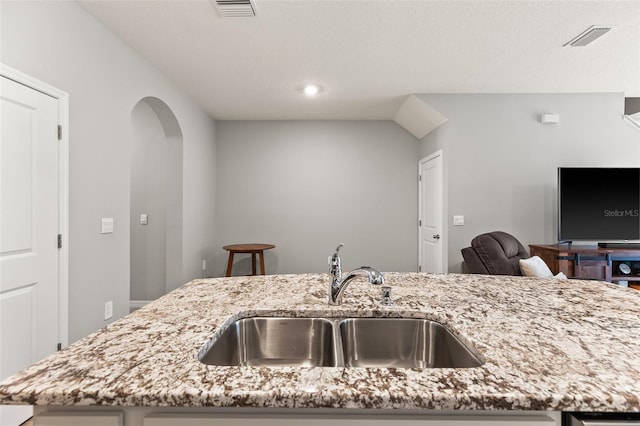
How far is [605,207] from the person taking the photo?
12.5 ft

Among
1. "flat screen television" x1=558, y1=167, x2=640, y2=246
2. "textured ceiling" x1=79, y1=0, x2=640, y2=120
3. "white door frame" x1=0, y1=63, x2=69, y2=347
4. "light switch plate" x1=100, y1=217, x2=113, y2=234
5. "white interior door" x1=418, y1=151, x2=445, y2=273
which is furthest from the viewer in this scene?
"white interior door" x1=418, y1=151, x2=445, y2=273

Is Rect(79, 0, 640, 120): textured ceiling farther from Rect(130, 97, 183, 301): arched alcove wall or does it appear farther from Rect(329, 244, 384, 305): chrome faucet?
Rect(329, 244, 384, 305): chrome faucet

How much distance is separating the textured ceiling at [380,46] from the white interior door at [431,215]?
3.54 ft

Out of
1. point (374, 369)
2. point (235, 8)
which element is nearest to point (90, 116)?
point (235, 8)

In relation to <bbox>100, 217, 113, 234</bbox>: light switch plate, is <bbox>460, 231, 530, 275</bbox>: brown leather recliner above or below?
below

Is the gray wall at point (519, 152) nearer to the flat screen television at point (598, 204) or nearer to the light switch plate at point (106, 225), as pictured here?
the flat screen television at point (598, 204)

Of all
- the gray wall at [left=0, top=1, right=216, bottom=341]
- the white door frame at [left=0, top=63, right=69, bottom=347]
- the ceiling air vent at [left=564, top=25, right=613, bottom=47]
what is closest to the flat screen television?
the ceiling air vent at [left=564, top=25, right=613, bottom=47]

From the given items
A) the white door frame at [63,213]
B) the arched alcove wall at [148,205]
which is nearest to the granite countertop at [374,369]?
the white door frame at [63,213]

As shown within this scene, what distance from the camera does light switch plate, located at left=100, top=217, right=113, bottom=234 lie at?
2.58 m

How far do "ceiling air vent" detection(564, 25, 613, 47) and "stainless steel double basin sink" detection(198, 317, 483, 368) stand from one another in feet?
9.57

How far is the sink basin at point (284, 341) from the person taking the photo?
43.7 inches

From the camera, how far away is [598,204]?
3.80 meters

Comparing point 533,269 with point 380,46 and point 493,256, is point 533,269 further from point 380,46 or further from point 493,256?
point 380,46

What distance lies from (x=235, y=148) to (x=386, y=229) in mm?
2681
